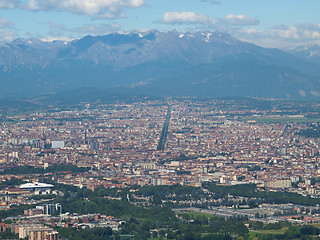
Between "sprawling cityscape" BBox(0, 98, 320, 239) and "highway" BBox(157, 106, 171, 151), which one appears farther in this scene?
"highway" BBox(157, 106, 171, 151)

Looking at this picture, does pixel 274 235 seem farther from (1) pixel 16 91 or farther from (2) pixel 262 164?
(1) pixel 16 91

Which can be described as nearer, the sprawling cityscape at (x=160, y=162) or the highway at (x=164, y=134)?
the sprawling cityscape at (x=160, y=162)

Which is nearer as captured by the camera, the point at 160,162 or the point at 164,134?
the point at 160,162

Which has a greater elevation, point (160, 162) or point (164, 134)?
point (160, 162)

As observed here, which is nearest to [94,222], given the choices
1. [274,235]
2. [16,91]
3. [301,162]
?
[274,235]

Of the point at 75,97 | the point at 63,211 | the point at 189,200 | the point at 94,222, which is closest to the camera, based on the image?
the point at 94,222

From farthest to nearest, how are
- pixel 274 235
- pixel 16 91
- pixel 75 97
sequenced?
pixel 16 91 → pixel 75 97 → pixel 274 235

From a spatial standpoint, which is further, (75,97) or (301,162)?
(75,97)

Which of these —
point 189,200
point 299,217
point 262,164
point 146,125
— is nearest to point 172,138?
point 146,125
